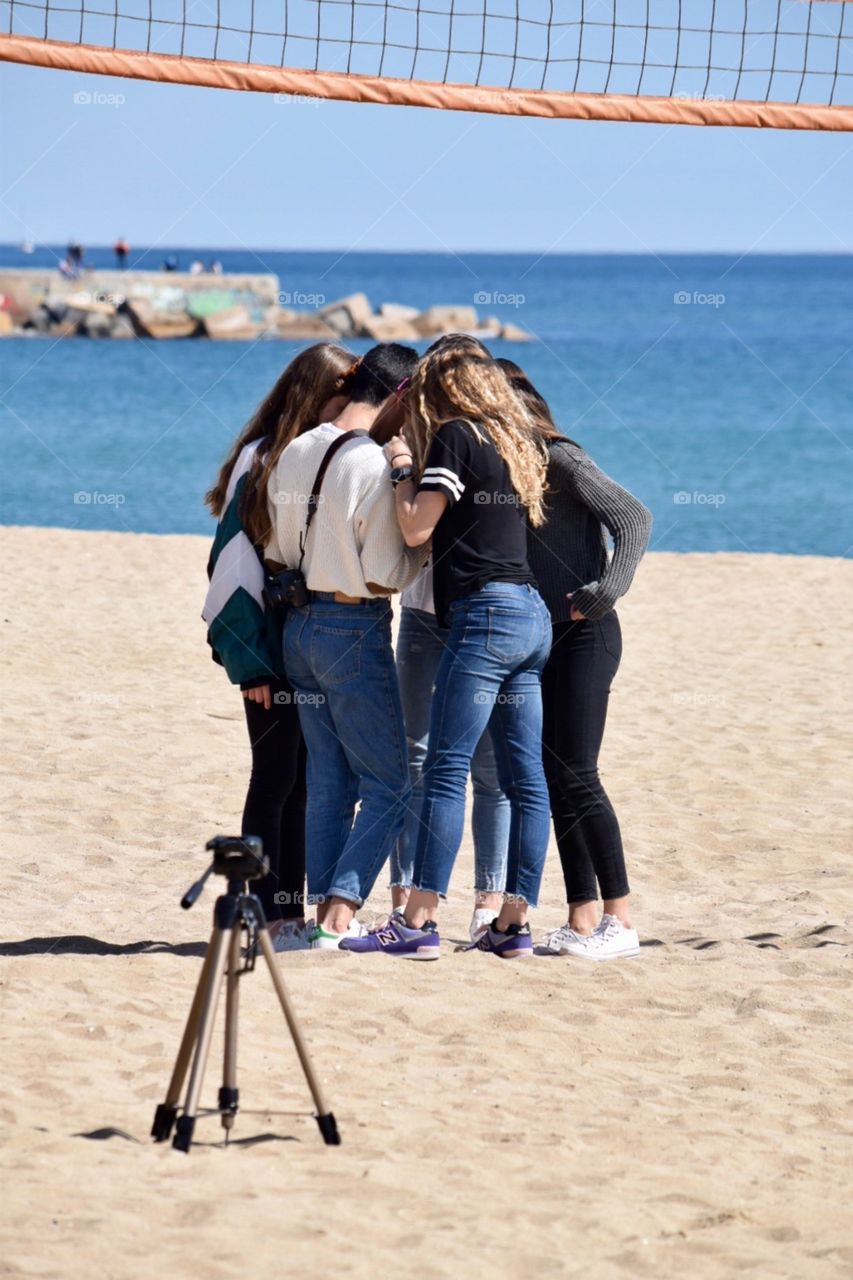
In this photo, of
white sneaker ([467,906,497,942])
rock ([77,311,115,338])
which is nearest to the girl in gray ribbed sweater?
white sneaker ([467,906,497,942])

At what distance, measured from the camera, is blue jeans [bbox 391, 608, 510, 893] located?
481 centimetres

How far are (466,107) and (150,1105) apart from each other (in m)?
3.60

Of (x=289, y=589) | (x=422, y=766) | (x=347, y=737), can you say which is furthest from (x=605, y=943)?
(x=289, y=589)

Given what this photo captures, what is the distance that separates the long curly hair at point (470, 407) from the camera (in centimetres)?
441

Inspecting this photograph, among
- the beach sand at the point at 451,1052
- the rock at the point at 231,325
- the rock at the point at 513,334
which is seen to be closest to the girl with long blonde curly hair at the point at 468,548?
Result: the beach sand at the point at 451,1052

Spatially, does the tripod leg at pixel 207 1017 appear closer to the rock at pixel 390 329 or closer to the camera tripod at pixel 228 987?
the camera tripod at pixel 228 987

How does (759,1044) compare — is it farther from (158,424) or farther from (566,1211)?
(158,424)

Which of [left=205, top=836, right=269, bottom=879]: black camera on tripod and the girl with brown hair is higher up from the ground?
the girl with brown hair

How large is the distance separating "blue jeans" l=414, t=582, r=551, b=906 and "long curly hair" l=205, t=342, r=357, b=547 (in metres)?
0.62

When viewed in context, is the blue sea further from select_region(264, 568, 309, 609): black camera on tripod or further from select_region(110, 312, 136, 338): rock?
select_region(264, 568, 309, 609): black camera on tripod

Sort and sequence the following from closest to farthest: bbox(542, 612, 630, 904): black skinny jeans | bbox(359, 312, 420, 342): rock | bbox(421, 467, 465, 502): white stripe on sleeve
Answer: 1. bbox(421, 467, 465, 502): white stripe on sleeve
2. bbox(542, 612, 630, 904): black skinny jeans
3. bbox(359, 312, 420, 342): rock

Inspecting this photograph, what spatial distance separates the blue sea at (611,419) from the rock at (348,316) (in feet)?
6.09

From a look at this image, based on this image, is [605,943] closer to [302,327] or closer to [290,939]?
[290,939]

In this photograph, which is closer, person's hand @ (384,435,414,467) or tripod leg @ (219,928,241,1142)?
tripod leg @ (219,928,241,1142)
